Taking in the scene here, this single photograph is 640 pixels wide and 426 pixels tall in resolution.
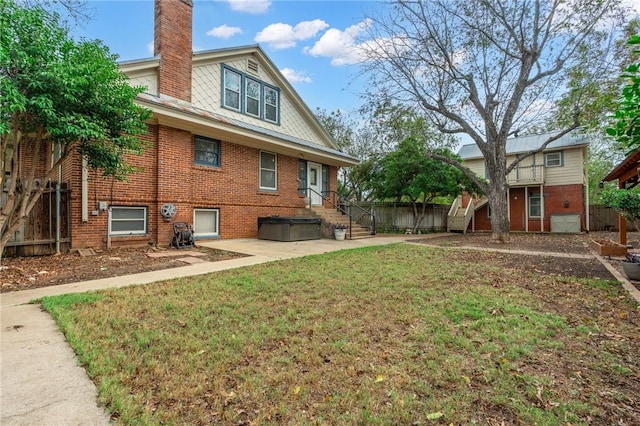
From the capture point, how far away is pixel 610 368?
8.18ft

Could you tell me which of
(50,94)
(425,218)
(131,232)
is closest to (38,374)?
(50,94)

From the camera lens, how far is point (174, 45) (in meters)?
9.55

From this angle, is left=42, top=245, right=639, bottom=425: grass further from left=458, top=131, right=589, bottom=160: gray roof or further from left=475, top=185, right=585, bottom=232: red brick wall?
left=458, top=131, right=589, bottom=160: gray roof

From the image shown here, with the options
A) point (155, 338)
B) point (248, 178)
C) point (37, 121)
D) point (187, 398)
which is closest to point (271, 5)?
→ point (248, 178)

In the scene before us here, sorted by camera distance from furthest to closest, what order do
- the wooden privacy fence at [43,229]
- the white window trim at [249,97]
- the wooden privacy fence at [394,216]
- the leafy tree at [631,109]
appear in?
the wooden privacy fence at [394,216] → the white window trim at [249,97] → the wooden privacy fence at [43,229] → the leafy tree at [631,109]

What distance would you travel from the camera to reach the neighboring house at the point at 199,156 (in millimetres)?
8141

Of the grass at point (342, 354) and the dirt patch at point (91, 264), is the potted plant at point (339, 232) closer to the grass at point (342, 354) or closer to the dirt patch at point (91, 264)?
the dirt patch at point (91, 264)

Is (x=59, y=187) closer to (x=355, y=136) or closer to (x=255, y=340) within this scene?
(x=255, y=340)

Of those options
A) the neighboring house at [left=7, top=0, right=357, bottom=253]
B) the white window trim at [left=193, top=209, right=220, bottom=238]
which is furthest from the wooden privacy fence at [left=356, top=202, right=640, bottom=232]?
the white window trim at [left=193, top=209, right=220, bottom=238]

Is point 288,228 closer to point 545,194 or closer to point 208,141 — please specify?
point 208,141

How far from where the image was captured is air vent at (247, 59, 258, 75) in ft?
39.8

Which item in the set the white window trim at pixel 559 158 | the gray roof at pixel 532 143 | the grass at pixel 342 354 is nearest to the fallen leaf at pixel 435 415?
the grass at pixel 342 354

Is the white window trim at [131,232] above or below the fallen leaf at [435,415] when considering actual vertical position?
above

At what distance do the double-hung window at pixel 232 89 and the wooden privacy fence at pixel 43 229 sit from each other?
5.87m
